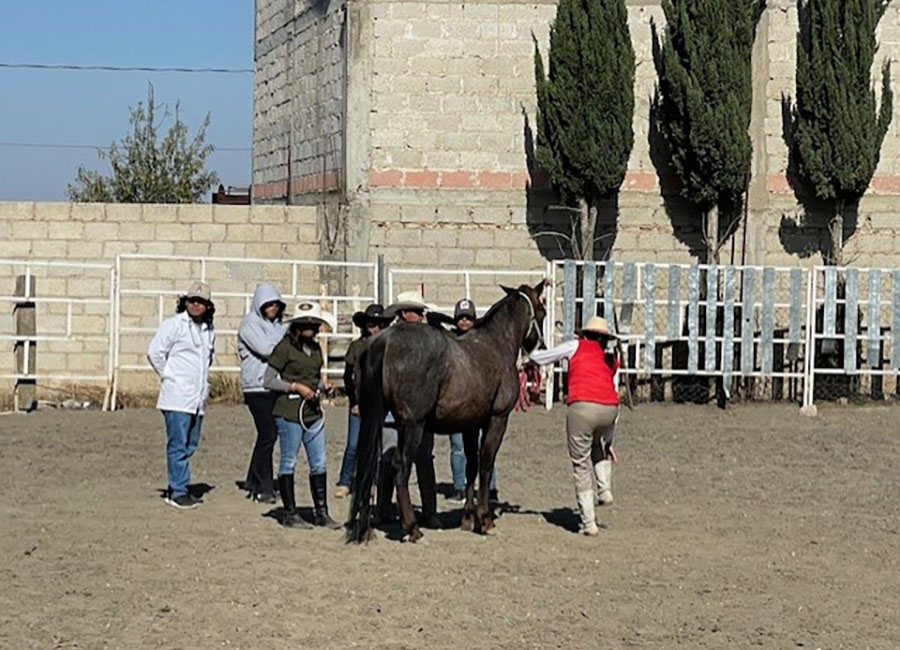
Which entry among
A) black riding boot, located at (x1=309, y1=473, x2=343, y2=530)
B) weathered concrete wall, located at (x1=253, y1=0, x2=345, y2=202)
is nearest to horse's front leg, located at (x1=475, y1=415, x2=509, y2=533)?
black riding boot, located at (x1=309, y1=473, x2=343, y2=530)

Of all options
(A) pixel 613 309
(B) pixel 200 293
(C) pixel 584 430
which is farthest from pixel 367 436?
(A) pixel 613 309

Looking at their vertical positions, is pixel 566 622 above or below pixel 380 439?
below

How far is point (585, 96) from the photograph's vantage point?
21516 mm

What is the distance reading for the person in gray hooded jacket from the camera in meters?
13.0

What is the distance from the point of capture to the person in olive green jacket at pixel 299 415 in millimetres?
11852

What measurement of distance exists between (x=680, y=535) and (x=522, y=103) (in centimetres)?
1156

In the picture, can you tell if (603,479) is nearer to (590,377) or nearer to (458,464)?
(590,377)

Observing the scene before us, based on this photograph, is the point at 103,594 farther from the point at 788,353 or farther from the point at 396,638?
the point at 788,353

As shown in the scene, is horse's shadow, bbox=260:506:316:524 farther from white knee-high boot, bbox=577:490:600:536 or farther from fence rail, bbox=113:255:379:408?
fence rail, bbox=113:255:379:408

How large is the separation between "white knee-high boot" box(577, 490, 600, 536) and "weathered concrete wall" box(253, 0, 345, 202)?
40.1 ft

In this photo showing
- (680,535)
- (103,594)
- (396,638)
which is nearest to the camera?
(396,638)

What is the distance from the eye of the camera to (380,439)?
10.8 m

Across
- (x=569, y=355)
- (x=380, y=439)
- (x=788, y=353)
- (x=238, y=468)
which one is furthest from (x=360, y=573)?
(x=788, y=353)

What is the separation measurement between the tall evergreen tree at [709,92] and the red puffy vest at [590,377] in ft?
34.3
